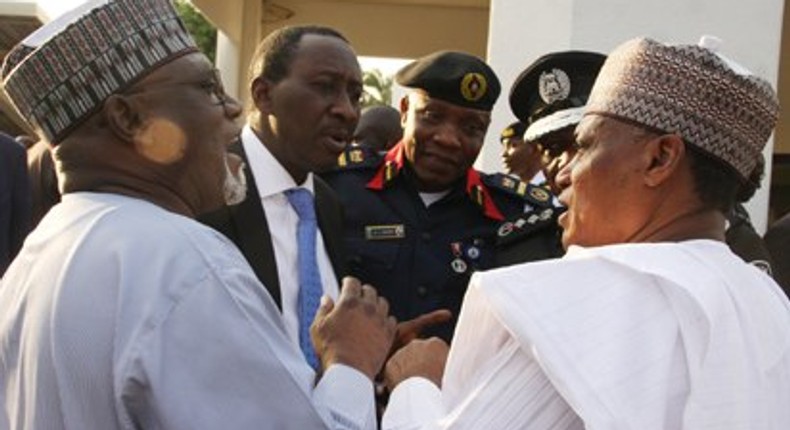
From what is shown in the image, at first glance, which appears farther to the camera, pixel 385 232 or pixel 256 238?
pixel 385 232

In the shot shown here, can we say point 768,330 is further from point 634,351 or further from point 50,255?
point 50,255

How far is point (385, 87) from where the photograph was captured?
44344mm

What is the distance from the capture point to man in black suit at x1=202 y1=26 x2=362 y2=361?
400cm

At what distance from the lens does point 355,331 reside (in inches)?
112

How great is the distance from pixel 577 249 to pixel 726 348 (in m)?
0.38

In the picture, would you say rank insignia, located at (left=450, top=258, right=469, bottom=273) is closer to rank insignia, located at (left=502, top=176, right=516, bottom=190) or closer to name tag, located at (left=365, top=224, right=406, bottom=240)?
name tag, located at (left=365, top=224, right=406, bottom=240)

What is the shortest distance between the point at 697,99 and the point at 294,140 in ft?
5.82

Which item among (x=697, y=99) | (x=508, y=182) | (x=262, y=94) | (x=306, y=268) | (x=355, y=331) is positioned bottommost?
(x=508, y=182)

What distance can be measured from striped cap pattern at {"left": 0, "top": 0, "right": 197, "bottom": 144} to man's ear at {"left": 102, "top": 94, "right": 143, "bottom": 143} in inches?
0.7

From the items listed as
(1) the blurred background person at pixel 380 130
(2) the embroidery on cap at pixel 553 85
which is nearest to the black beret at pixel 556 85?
(2) the embroidery on cap at pixel 553 85

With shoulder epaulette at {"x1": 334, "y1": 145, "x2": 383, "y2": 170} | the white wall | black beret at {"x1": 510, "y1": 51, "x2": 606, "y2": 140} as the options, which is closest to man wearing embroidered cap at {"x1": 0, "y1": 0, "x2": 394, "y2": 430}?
black beret at {"x1": 510, "y1": 51, "x2": 606, "y2": 140}

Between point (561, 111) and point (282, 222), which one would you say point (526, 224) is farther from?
point (282, 222)

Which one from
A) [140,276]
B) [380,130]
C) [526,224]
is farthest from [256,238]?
[380,130]

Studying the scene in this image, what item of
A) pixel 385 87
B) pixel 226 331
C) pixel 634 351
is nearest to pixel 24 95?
pixel 226 331
